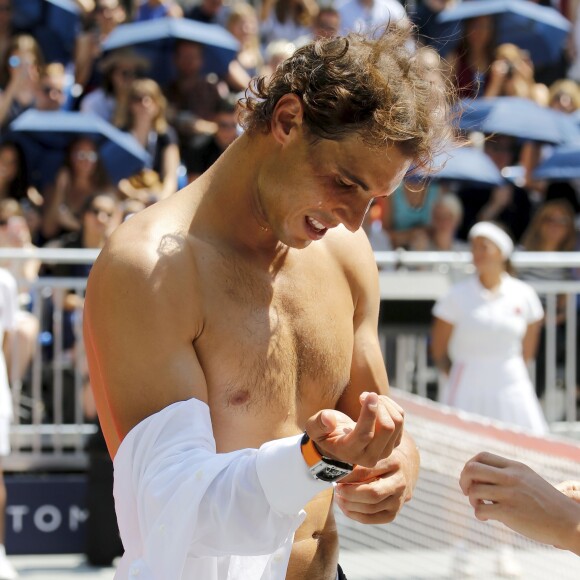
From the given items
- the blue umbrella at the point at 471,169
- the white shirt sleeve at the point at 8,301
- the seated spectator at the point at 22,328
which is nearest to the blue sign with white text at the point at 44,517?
the seated spectator at the point at 22,328

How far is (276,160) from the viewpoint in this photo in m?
2.60

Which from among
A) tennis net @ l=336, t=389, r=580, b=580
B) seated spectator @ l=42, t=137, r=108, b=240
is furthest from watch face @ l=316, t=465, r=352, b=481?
seated spectator @ l=42, t=137, r=108, b=240

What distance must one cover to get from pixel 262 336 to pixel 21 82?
6350mm

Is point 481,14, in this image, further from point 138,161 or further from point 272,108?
point 272,108

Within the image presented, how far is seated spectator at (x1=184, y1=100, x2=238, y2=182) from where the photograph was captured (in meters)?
8.28

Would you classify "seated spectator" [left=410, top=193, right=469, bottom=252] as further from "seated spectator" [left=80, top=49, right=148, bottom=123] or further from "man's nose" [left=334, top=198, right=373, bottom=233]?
"man's nose" [left=334, top=198, right=373, bottom=233]

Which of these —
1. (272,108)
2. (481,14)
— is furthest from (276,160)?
(481,14)

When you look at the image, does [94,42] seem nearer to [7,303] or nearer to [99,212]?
[99,212]

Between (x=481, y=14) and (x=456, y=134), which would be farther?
(x=481, y=14)

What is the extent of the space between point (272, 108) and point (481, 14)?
23.8 feet

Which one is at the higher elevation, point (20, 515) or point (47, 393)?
point (47, 393)

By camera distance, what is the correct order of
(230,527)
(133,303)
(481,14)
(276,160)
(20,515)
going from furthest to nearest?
(481,14), (20,515), (276,160), (133,303), (230,527)

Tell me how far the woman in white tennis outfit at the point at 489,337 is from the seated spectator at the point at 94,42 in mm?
3244

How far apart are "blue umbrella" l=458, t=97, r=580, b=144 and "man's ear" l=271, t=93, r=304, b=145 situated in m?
6.20
